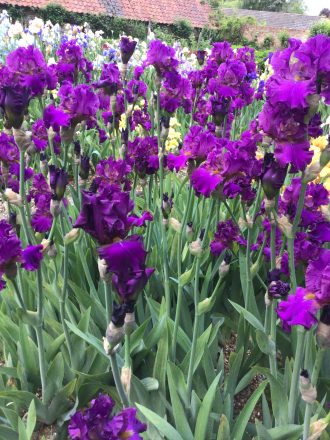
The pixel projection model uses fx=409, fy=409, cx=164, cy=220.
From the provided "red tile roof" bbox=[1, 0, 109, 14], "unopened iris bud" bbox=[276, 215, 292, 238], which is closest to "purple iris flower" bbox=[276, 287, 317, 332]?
"unopened iris bud" bbox=[276, 215, 292, 238]

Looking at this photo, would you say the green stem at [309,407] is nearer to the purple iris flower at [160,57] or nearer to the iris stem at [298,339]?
the iris stem at [298,339]

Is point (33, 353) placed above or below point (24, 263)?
below

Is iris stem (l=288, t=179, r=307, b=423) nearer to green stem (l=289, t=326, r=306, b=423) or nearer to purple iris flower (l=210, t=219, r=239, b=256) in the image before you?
green stem (l=289, t=326, r=306, b=423)

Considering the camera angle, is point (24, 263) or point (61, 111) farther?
point (61, 111)

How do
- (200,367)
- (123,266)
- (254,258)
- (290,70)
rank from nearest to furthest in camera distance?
1. (123,266)
2. (290,70)
3. (200,367)
4. (254,258)

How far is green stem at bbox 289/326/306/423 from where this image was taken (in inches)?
59.9

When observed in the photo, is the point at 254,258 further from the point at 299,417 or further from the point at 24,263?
the point at 24,263

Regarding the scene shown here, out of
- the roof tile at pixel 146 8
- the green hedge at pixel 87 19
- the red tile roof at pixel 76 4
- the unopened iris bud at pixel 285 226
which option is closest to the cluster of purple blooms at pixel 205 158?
the unopened iris bud at pixel 285 226

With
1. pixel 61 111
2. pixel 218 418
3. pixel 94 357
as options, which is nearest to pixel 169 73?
pixel 61 111

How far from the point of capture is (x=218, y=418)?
1.86 m

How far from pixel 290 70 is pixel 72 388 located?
1752mm

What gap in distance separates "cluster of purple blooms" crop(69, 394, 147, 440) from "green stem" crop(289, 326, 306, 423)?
2.12ft

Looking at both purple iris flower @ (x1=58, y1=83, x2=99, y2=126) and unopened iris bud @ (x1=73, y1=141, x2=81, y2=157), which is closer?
purple iris flower @ (x1=58, y1=83, x2=99, y2=126)

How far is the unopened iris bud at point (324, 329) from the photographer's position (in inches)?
49.4
